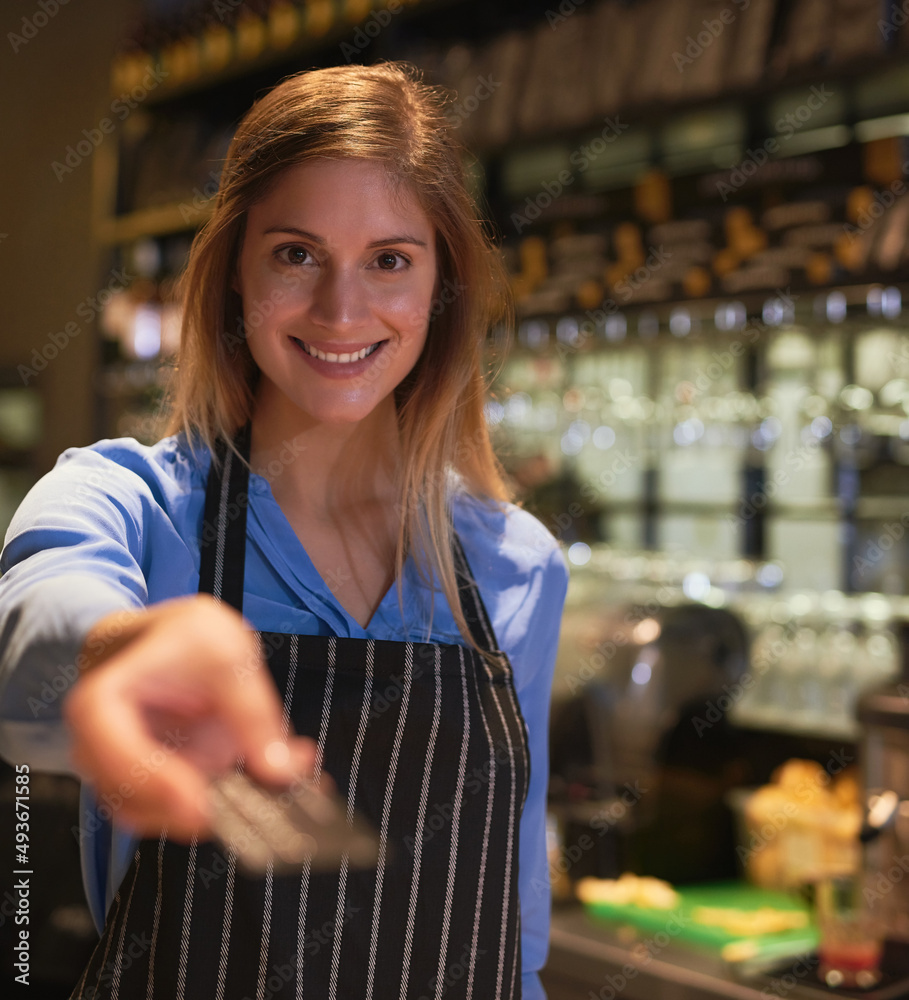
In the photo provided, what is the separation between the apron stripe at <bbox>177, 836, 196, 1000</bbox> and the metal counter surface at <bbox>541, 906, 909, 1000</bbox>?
1.08m

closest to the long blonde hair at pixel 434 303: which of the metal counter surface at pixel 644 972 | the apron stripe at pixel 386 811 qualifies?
the apron stripe at pixel 386 811

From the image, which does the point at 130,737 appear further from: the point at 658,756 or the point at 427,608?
the point at 658,756

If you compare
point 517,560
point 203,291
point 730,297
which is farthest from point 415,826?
point 730,297

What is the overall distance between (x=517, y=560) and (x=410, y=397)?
0.23m

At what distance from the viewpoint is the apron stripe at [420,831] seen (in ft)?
3.77

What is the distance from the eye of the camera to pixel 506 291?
1.44m

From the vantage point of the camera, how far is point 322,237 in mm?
1096

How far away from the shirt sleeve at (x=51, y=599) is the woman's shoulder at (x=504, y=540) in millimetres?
517

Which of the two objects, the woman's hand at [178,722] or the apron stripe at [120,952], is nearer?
the woman's hand at [178,722]

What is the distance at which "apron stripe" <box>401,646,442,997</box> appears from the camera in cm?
115

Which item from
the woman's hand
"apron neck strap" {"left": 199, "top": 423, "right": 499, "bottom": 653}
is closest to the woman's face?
"apron neck strap" {"left": 199, "top": 423, "right": 499, "bottom": 653}

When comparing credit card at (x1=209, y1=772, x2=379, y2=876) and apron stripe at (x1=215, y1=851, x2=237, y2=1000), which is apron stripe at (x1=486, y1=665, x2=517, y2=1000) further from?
credit card at (x1=209, y1=772, x2=379, y2=876)

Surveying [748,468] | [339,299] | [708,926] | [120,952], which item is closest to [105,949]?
[120,952]

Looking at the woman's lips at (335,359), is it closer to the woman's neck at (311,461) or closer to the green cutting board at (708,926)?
the woman's neck at (311,461)
